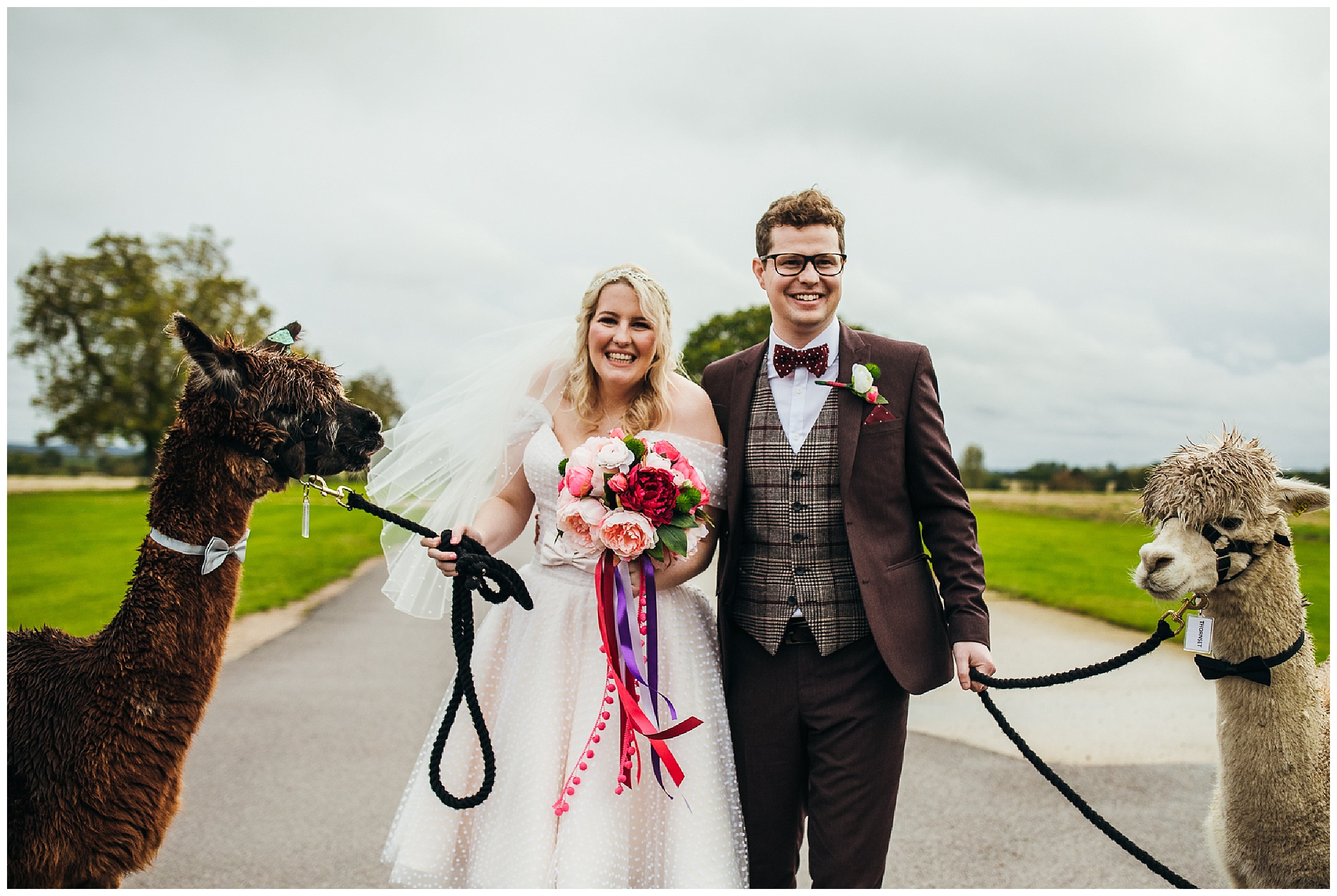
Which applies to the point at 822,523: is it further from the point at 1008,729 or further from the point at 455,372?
the point at 455,372

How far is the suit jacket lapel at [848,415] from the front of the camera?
8.69 ft

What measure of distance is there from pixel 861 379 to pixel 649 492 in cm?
83

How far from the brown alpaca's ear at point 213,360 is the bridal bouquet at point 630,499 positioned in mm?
1017

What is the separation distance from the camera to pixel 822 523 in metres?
2.69

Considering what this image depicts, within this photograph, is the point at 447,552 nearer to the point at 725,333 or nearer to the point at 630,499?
the point at 630,499

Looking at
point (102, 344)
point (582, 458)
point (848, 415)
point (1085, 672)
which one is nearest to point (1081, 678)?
point (1085, 672)

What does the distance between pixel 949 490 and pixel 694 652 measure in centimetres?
105

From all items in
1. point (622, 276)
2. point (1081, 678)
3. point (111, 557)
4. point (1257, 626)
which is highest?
point (622, 276)

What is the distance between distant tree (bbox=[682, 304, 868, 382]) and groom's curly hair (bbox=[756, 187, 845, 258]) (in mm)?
29434

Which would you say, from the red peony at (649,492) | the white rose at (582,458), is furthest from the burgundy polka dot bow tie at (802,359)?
the white rose at (582,458)

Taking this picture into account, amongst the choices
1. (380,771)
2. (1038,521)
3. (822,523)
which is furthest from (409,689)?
(1038,521)

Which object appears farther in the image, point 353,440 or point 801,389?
point 801,389

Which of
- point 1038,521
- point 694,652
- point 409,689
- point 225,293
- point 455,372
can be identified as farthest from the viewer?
point 225,293

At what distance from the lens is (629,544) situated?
2.46 m
